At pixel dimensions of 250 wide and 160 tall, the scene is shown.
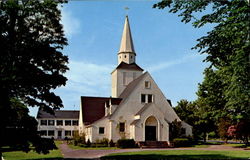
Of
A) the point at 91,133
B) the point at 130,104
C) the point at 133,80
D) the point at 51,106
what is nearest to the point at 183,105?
the point at 133,80

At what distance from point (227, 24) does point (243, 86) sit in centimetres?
329

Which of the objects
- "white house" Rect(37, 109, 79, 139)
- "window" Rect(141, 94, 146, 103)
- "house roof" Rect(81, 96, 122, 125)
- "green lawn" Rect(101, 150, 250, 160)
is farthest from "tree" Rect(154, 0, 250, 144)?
"white house" Rect(37, 109, 79, 139)

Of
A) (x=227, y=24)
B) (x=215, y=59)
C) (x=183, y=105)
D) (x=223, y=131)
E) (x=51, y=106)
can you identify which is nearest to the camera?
(x=227, y=24)

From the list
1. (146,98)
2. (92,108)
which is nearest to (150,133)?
(146,98)

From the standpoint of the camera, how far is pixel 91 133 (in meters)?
44.1

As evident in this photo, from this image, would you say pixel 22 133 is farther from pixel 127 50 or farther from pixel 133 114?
pixel 127 50

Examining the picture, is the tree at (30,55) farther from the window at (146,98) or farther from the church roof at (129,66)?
the church roof at (129,66)

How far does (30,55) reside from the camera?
18.4 metres

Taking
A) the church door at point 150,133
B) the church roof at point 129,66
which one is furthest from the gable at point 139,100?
the church roof at point 129,66

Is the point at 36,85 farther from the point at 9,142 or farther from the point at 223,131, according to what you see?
the point at 223,131

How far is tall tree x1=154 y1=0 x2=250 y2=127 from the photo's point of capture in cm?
1452

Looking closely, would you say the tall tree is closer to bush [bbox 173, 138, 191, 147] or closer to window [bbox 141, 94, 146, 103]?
bush [bbox 173, 138, 191, 147]

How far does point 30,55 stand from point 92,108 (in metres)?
34.3

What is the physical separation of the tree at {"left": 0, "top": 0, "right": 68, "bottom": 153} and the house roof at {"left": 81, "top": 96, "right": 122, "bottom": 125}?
101 ft
